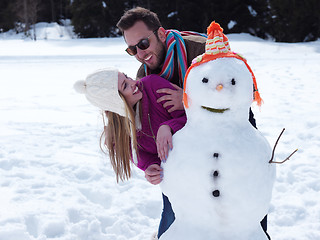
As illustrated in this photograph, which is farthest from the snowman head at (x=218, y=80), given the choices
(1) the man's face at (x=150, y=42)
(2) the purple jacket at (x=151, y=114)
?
(1) the man's face at (x=150, y=42)

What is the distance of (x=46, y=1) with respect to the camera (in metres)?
24.4

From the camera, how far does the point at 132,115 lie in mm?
1586

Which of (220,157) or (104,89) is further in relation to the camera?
(104,89)

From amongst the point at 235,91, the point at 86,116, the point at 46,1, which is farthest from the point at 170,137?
the point at 46,1

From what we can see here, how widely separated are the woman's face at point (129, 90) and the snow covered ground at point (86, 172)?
131 cm

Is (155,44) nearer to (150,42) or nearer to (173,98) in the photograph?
(150,42)

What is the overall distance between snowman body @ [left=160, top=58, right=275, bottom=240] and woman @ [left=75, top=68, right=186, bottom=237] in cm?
18

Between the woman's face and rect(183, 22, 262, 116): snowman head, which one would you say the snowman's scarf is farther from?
rect(183, 22, 262, 116): snowman head

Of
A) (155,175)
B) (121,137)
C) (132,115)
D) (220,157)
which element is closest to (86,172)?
(121,137)

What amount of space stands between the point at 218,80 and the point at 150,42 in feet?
2.58

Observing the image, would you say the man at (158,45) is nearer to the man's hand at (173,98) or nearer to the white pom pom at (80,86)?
the man's hand at (173,98)

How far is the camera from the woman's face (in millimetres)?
1571

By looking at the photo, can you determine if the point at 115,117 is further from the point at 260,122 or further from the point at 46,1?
the point at 46,1

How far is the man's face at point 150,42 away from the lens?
1920 mm
